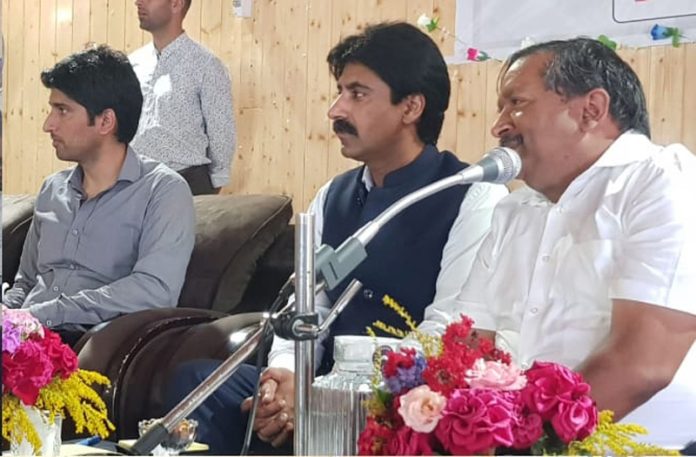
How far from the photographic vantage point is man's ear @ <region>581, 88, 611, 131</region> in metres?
1.97

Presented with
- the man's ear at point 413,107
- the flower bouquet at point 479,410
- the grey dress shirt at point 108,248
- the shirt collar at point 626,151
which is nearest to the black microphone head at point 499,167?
the flower bouquet at point 479,410

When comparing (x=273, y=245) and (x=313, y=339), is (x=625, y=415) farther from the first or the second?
(x=273, y=245)

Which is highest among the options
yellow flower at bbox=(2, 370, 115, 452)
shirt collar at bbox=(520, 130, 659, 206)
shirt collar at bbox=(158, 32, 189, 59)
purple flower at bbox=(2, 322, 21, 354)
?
shirt collar at bbox=(158, 32, 189, 59)

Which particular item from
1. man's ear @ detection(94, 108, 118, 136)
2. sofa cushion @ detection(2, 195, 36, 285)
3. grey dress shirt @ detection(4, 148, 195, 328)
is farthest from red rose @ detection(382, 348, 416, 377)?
sofa cushion @ detection(2, 195, 36, 285)

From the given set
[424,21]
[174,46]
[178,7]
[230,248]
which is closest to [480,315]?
[230,248]

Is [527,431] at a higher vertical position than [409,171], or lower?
lower

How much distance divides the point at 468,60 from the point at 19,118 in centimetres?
282

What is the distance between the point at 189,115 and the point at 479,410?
3.22 metres

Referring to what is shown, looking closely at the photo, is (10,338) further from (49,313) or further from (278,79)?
(278,79)

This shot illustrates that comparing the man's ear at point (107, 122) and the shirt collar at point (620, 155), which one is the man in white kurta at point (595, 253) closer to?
the shirt collar at point (620, 155)

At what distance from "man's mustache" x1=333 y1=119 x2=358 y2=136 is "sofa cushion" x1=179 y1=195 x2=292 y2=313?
1.57 ft

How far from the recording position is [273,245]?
312 cm

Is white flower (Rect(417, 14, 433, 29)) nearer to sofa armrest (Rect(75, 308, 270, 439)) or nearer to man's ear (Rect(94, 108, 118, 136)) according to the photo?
man's ear (Rect(94, 108, 118, 136))

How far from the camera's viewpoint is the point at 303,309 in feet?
3.83
